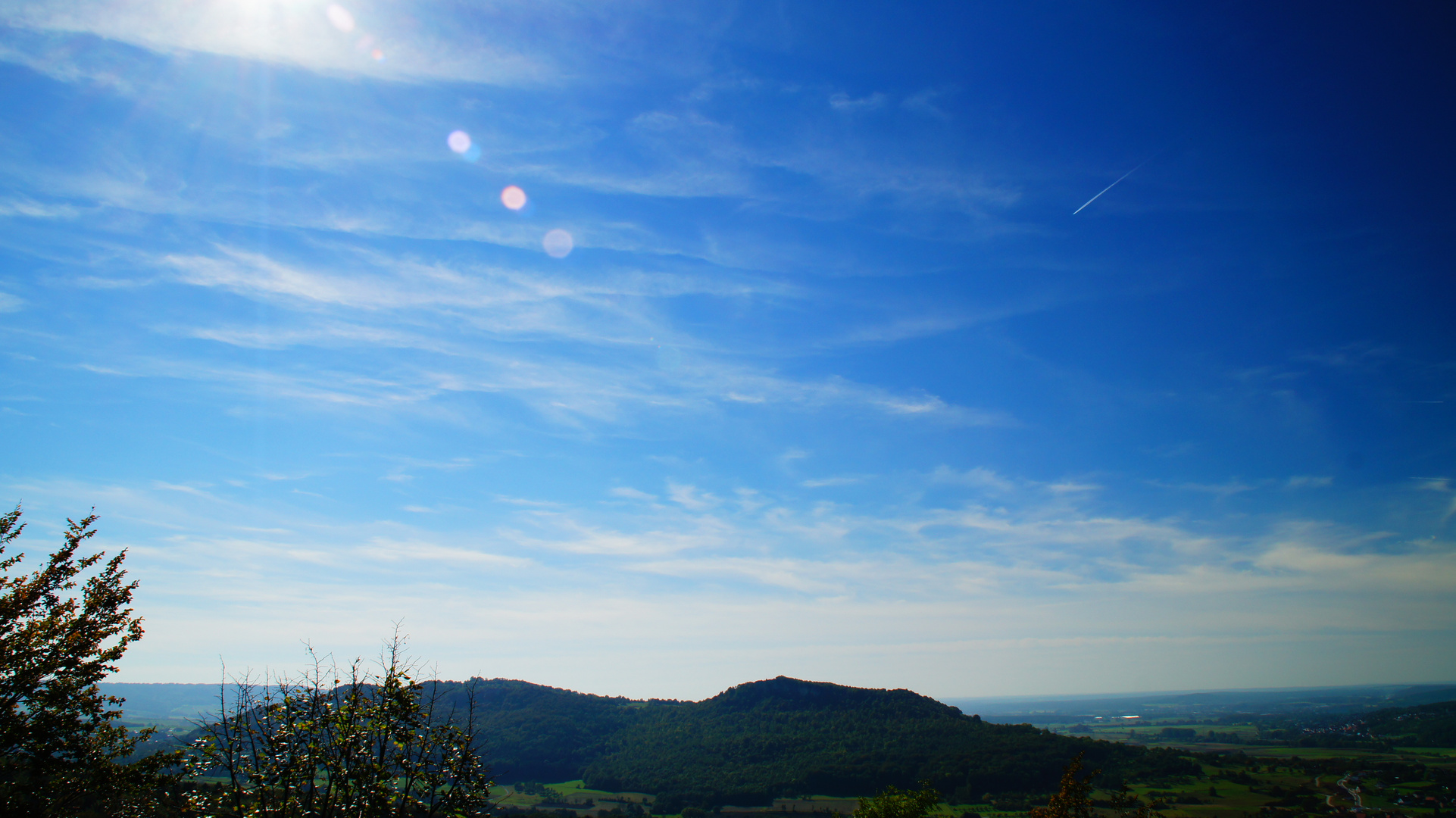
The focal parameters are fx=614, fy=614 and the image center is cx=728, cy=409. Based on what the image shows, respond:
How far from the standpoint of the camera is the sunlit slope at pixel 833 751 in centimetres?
12175

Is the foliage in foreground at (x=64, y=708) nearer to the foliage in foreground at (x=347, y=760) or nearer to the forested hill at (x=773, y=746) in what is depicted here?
the foliage in foreground at (x=347, y=760)

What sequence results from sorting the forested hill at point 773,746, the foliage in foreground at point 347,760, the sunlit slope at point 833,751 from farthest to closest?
the forested hill at point 773,746, the sunlit slope at point 833,751, the foliage in foreground at point 347,760

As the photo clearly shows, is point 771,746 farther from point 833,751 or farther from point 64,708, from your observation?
point 64,708

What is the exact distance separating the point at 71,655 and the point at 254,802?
7767 mm

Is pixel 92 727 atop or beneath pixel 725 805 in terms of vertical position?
atop

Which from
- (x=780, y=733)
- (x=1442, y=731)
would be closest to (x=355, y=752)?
(x=780, y=733)

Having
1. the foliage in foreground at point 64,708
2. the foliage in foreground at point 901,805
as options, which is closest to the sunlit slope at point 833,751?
the foliage in foreground at point 901,805

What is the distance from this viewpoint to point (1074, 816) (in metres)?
22.9

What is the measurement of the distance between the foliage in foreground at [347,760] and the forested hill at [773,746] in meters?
115

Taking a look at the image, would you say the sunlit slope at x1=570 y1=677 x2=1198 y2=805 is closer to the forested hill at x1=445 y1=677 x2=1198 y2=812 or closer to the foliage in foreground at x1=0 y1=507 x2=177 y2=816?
the forested hill at x1=445 y1=677 x2=1198 y2=812

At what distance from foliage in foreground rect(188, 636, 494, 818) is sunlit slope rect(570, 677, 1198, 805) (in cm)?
12762

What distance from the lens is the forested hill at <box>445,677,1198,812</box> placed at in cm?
12281

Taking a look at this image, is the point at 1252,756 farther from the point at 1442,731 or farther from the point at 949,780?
the point at 949,780

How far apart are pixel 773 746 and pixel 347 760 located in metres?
154
